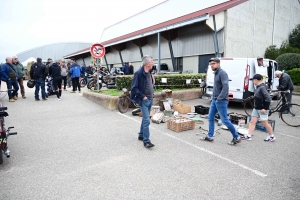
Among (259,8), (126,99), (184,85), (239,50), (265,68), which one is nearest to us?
(126,99)

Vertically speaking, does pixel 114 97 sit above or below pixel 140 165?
above

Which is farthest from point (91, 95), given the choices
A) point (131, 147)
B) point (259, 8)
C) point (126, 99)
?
point (259, 8)

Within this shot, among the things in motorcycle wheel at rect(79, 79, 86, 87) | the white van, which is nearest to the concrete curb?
the white van

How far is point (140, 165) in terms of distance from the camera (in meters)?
3.65

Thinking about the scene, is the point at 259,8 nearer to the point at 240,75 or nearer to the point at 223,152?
the point at 240,75

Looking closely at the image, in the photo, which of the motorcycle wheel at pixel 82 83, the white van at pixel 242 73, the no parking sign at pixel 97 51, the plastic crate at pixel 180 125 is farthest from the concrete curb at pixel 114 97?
the motorcycle wheel at pixel 82 83

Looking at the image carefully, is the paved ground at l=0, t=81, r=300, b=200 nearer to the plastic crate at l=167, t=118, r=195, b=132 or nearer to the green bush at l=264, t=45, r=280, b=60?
the plastic crate at l=167, t=118, r=195, b=132

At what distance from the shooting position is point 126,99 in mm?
7965

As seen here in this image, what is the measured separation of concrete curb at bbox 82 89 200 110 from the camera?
322 inches

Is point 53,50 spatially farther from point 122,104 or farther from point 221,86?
point 221,86

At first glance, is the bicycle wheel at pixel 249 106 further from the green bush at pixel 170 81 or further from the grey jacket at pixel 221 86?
the green bush at pixel 170 81

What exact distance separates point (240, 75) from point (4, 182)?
314 inches

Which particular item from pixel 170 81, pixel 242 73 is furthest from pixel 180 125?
pixel 170 81

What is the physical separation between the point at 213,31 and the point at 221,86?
1286cm
